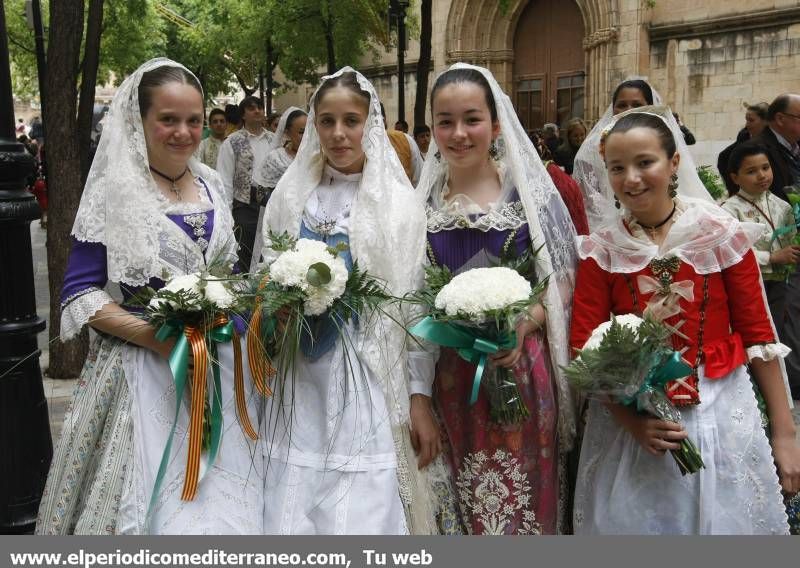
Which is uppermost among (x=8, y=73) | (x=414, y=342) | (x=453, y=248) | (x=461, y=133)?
(x=8, y=73)

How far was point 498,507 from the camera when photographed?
3.18 meters

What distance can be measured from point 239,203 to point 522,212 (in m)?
6.15

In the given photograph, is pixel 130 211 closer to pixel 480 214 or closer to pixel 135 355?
pixel 135 355

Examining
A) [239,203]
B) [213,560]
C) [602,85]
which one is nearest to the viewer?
[213,560]

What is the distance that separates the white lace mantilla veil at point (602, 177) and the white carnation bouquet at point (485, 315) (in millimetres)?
660

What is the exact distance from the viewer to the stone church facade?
14812 millimetres

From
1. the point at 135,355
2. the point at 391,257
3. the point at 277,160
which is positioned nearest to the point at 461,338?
the point at 391,257

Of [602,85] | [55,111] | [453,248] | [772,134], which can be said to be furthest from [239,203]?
[602,85]

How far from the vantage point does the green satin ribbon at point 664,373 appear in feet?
8.86

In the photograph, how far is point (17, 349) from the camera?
381 cm

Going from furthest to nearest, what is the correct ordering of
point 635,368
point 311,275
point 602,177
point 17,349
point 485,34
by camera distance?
1. point 485,34
2. point 602,177
3. point 17,349
4. point 311,275
5. point 635,368

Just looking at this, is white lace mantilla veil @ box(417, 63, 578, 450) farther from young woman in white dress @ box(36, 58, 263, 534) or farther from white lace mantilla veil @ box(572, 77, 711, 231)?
young woman in white dress @ box(36, 58, 263, 534)

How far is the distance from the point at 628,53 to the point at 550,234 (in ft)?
47.9

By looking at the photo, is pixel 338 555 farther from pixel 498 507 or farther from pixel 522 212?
pixel 522 212
